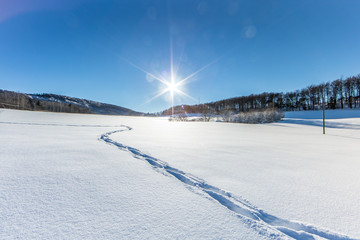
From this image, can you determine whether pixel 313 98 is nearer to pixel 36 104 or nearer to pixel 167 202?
pixel 167 202

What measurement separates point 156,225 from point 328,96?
6006 centimetres

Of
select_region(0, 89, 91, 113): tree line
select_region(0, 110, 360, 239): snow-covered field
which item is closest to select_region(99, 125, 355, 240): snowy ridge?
select_region(0, 110, 360, 239): snow-covered field

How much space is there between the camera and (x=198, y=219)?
117 centimetres

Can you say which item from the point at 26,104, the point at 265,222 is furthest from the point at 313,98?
the point at 26,104

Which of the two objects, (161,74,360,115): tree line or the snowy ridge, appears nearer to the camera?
the snowy ridge

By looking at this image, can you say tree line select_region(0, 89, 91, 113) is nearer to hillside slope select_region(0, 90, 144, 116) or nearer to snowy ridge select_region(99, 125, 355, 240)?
hillside slope select_region(0, 90, 144, 116)

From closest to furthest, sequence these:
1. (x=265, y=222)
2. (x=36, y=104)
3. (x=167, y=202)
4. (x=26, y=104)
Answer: (x=265, y=222) → (x=167, y=202) → (x=26, y=104) → (x=36, y=104)

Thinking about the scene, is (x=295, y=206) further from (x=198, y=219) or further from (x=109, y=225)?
(x=109, y=225)

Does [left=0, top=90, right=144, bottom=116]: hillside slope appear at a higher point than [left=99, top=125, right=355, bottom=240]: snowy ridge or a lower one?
higher

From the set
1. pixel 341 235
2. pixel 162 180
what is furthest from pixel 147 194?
pixel 341 235

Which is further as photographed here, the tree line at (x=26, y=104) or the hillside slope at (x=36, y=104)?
the hillside slope at (x=36, y=104)

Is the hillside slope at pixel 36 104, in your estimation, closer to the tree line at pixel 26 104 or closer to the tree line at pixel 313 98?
the tree line at pixel 26 104

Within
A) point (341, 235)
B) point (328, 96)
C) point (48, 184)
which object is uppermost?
point (328, 96)

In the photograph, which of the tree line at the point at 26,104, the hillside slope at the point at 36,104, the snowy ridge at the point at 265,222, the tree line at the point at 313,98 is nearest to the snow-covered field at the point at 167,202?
the snowy ridge at the point at 265,222
